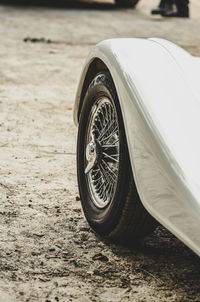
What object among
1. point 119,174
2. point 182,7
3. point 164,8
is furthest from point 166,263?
point 164,8

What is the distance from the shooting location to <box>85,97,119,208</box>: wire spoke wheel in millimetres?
2803

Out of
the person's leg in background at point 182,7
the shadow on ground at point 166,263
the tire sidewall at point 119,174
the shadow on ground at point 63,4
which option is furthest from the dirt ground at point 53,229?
the person's leg in background at point 182,7

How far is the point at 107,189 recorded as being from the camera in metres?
2.89

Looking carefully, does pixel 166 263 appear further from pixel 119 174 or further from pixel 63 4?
pixel 63 4

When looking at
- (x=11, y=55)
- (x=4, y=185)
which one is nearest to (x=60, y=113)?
(x=4, y=185)

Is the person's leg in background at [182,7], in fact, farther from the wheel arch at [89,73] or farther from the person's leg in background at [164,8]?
the wheel arch at [89,73]

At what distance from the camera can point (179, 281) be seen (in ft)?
8.05

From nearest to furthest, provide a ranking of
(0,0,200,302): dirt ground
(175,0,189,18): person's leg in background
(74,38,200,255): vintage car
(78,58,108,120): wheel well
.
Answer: (74,38,200,255): vintage car, (0,0,200,302): dirt ground, (78,58,108,120): wheel well, (175,0,189,18): person's leg in background

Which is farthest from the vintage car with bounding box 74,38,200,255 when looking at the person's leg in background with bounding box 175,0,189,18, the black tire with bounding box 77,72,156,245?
the person's leg in background with bounding box 175,0,189,18

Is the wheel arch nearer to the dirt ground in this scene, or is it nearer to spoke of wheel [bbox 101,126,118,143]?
spoke of wheel [bbox 101,126,118,143]

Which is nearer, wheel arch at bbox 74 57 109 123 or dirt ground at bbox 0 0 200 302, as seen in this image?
dirt ground at bbox 0 0 200 302

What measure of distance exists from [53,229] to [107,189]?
0.35m

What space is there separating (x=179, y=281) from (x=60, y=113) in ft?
9.21

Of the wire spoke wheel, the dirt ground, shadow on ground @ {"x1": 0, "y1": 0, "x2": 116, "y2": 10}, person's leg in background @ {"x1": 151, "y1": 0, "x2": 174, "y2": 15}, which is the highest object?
the wire spoke wheel
